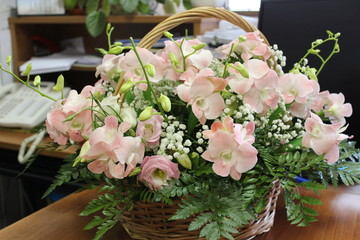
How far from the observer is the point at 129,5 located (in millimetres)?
1872

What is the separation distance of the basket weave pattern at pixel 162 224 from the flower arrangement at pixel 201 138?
2 centimetres

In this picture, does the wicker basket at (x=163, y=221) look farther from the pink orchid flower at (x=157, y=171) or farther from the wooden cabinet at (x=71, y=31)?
the wooden cabinet at (x=71, y=31)

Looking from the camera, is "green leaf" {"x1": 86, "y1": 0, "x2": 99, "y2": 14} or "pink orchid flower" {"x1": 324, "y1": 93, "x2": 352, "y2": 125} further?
"green leaf" {"x1": 86, "y1": 0, "x2": 99, "y2": 14}

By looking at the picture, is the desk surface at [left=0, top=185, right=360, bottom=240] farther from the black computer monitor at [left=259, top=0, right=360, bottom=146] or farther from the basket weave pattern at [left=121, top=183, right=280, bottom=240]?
the black computer monitor at [left=259, top=0, right=360, bottom=146]

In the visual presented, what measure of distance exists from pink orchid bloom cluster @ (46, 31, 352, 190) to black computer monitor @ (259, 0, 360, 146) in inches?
16.7

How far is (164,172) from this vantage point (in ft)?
2.09

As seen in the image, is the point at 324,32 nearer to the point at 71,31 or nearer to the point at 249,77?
the point at 249,77

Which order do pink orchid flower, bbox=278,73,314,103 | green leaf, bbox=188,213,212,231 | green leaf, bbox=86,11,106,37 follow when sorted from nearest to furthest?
green leaf, bbox=188,213,212,231 < pink orchid flower, bbox=278,73,314,103 < green leaf, bbox=86,11,106,37

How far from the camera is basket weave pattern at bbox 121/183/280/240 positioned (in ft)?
2.15

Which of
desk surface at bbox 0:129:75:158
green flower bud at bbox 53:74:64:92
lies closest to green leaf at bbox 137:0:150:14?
desk surface at bbox 0:129:75:158

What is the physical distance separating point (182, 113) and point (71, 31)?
1.91 metres

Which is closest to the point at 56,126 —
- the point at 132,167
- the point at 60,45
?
the point at 132,167

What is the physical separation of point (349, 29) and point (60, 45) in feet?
5.83

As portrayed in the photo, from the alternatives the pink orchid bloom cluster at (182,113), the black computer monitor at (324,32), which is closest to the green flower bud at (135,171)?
the pink orchid bloom cluster at (182,113)
